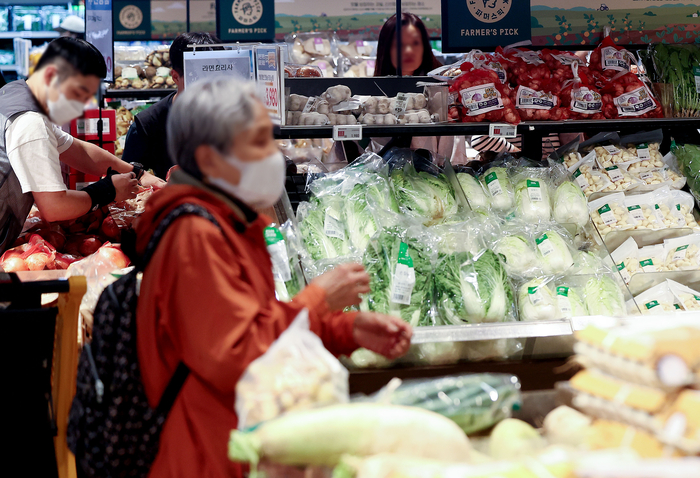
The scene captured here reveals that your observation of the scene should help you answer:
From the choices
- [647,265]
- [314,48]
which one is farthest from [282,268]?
[314,48]

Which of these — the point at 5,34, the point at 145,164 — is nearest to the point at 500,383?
the point at 145,164

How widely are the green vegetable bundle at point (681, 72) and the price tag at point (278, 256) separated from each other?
2337 mm

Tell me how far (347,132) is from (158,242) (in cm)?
158

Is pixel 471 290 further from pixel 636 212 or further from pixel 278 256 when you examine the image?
pixel 636 212

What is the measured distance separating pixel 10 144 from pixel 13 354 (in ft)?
3.08

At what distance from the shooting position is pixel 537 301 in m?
2.51

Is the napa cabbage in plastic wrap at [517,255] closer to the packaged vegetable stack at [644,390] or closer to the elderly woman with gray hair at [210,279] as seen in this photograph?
the packaged vegetable stack at [644,390]

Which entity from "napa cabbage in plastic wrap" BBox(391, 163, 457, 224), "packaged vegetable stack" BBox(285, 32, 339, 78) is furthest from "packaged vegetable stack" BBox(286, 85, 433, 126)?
"packaged vegetable stack" BBox(285, 32, 339, 78)

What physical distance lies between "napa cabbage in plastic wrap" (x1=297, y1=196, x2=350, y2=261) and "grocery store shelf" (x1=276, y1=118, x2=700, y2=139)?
346mm

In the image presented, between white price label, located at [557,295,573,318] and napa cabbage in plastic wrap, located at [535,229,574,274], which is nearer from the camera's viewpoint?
white price label, located at [557,295,573,318]

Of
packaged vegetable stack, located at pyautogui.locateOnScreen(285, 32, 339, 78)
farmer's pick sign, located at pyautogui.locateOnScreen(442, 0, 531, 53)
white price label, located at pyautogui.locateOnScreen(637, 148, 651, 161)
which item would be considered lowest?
white price label, located at pyautogui.locateOnScreen(637, 148, 651, 161)

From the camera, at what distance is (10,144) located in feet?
7.54

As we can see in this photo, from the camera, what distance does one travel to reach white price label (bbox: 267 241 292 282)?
8.37ft

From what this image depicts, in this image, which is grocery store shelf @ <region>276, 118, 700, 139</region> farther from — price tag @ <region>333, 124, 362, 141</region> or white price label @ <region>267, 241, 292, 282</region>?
white price label @ <region>267, 241, 292, 282</region>
